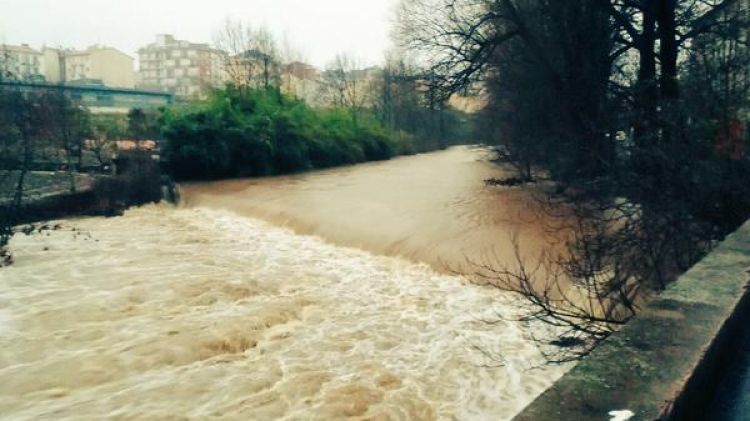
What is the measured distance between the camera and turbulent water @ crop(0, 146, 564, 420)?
556 centimetres

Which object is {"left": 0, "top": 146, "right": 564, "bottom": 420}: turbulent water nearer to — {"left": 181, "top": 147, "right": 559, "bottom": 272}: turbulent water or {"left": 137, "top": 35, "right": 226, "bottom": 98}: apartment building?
{"left": 181, "top": 147, "right": 559, "bottom": 272}: turbulent water

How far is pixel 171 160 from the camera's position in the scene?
24.3m

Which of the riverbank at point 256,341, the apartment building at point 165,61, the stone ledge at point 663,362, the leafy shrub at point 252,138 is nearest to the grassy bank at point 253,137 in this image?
the leafy shrub at point 252,138

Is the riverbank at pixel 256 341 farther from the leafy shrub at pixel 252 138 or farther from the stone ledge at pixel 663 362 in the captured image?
the leafy shrub at pixel 252 138

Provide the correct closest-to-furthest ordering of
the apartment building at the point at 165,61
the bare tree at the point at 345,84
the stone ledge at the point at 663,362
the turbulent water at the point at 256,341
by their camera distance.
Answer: the stone ledge at the point at 663,362
the turbulent water at the point at 256,341
the bare tree at the point at 345,84
the apartment building at the point at 165,61

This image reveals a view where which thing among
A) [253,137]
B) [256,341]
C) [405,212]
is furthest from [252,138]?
[256,341]

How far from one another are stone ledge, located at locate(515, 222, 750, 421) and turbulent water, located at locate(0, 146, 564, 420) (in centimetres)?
322

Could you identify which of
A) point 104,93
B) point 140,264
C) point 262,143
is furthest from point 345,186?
point 104,93

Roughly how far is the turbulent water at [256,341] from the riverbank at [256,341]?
0.02 meters

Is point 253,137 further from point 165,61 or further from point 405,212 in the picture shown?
point 165,61

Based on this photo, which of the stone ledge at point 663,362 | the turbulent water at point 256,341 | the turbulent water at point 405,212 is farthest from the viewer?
the turbulent water at point 405,212

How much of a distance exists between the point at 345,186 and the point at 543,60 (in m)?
9.90

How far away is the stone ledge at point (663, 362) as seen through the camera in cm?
168

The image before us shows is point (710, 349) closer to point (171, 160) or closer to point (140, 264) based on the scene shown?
point (140, 264)
